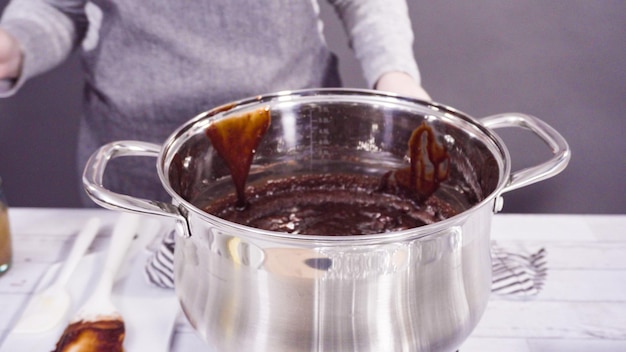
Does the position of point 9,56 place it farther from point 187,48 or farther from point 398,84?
point 398,84

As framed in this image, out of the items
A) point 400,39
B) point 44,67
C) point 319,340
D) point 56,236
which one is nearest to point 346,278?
point 319,340

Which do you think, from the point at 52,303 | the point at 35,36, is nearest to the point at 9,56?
the point at 35,36

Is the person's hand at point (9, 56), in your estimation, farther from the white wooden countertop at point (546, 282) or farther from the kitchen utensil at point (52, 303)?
the kitchen utensil at point (52, 303)

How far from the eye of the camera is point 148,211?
45cm

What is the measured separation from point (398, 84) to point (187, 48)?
33 centimetres

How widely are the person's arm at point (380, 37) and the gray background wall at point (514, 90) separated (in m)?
0.03

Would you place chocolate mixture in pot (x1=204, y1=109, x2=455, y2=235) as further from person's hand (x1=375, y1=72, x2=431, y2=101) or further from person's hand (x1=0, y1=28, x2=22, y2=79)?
person's hand (x1=0, y1=28, x2=22, y2=79)

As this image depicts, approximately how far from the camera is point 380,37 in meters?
0.96

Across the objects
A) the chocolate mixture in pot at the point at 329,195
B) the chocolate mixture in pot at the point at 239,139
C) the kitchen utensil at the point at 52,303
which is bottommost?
the kitchen utensil at the point at 52,303

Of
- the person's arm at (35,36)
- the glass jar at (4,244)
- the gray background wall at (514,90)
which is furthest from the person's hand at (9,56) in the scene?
the glass jar at (4,244)

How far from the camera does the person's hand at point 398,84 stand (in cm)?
87

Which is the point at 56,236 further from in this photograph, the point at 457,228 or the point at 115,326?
the point at 457,228

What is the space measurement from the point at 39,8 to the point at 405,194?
0.66m

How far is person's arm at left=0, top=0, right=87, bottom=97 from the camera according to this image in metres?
0.91
